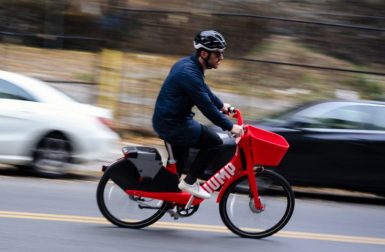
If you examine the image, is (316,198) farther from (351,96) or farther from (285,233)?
(351,96)

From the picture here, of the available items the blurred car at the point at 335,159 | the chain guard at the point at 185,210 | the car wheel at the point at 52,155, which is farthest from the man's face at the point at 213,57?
the car wheel at the point at 52,155

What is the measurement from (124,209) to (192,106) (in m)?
1.20

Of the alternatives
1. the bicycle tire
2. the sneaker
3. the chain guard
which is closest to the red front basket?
the sneaker

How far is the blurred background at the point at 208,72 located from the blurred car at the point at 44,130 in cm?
446

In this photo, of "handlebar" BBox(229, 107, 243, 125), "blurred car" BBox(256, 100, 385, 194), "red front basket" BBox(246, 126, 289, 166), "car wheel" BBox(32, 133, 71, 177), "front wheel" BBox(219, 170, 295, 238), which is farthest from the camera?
"car wheel" BBox(32, 133, 71, 177)

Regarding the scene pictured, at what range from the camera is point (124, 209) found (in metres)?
7.24

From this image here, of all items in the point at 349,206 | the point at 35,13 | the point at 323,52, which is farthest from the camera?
the point at 35,13

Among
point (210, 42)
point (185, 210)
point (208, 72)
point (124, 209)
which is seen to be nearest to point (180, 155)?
point (185, 210)

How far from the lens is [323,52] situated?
1667cm

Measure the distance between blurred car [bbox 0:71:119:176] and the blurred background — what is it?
4462mm

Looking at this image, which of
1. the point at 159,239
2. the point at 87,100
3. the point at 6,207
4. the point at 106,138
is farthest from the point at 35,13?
the point at 159,239

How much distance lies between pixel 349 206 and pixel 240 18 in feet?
21.0

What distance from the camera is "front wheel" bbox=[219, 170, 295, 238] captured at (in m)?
7.07

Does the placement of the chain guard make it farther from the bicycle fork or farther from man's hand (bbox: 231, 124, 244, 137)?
man's hand (bbox: 231, 124, 244, 137)
